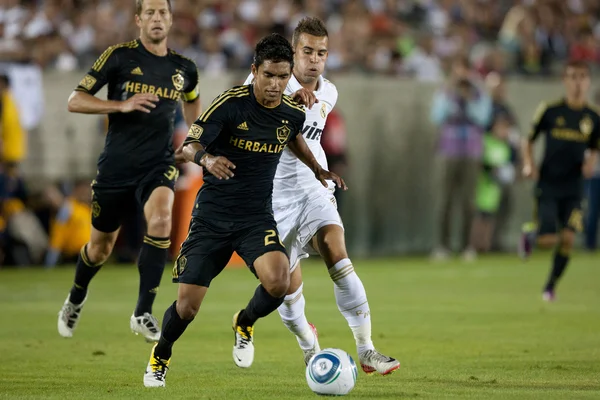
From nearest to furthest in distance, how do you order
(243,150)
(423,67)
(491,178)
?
(243,150), (491,178), (423,67)

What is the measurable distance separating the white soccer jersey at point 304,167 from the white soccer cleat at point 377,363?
135cm

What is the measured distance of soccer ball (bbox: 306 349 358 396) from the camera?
24.1 ft

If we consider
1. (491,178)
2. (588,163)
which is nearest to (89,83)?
(588,163)

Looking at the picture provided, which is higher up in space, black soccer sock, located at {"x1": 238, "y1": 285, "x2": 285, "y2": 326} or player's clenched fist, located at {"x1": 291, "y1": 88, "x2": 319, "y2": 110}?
player's clenched fist, located at {"x1": 291, "y1": 88, "x2": 319, "y2": 110}

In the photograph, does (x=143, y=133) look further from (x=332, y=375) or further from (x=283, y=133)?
(x=332, y=375)

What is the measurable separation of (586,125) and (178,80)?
6.97 metres

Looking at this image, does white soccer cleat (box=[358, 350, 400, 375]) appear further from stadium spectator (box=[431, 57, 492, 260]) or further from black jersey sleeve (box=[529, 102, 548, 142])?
stadium spectator (box=[431, 57, 492, 260])

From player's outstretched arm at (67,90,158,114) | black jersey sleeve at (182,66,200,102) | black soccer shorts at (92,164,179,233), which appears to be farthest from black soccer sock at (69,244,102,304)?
black jersey sleeve at (182,66,200,102)

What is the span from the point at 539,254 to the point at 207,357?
45.2 feet

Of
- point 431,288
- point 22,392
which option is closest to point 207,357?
point 22,392

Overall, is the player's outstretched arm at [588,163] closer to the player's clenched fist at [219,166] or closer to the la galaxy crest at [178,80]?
the la galaxy crest at [178,80]

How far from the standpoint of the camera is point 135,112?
394 inches

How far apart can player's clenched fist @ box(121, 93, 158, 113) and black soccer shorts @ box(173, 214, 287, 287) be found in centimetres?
185

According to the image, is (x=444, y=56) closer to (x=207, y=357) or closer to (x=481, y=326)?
(x=481, y=326)
